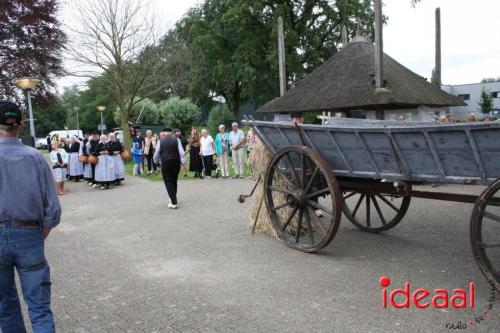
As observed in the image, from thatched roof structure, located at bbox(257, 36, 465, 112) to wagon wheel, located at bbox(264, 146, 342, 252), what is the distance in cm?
938

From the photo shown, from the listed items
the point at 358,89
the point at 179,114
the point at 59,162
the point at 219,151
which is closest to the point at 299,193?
the point at 59,162

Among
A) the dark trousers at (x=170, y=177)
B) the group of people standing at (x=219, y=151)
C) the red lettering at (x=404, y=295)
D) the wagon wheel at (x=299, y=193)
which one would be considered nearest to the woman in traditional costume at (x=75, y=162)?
the group of people standing at (x=219, y=151)

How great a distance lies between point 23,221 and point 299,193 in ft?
11.5

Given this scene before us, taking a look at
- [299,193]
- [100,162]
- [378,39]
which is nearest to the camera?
[299,193]

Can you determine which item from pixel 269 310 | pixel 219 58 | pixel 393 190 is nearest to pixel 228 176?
pixel 393 190

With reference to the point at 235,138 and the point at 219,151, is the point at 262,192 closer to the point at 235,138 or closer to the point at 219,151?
the point at 235,138

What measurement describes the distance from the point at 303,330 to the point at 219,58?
3673cm

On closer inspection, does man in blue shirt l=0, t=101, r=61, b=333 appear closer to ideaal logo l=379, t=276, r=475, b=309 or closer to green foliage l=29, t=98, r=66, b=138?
ideaal logo l=379, t=276, r=475, b=309

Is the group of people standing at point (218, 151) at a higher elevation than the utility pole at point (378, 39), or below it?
below

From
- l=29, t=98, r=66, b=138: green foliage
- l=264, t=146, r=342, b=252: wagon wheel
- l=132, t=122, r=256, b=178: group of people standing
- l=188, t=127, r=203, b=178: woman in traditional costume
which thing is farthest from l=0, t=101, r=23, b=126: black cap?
l=29, t=98, r=66, b=138: green foliage

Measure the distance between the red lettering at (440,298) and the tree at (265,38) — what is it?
30192 mm

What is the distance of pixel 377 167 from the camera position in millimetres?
4816

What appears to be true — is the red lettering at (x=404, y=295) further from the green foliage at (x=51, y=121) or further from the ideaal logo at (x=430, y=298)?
the green foliage at (x=51, y=121)

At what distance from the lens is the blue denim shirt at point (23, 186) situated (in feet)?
9.75
